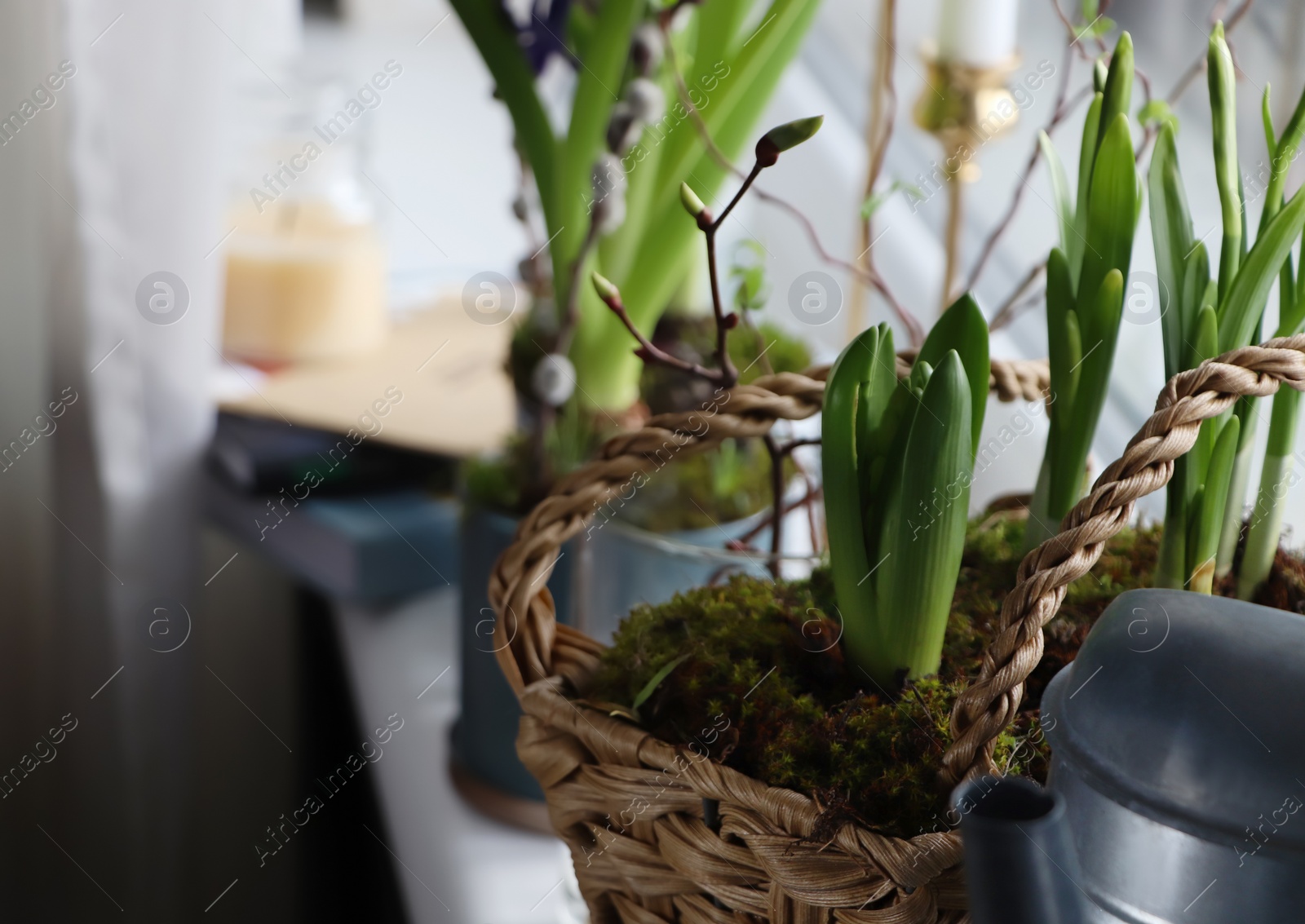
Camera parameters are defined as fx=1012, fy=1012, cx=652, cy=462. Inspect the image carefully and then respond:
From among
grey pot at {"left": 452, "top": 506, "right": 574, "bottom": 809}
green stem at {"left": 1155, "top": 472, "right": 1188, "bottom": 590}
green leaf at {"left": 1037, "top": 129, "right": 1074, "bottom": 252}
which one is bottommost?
grey pot at {"left": 452, "top": 506, "right": 574, "bottom": 809}

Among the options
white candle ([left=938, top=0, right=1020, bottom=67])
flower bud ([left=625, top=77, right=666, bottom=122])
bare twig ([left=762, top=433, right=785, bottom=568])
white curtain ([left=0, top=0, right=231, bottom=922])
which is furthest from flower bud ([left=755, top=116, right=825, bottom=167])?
white curtain ([left=0, top=0, right=231, bottom=922])

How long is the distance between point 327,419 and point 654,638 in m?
0.51

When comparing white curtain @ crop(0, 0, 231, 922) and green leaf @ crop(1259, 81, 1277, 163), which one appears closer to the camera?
green leaf @ crop(1259, 81, 1277, 163)

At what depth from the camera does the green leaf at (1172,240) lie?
33 cm

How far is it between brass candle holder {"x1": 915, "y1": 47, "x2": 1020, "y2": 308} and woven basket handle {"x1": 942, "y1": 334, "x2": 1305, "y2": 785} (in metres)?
0.32

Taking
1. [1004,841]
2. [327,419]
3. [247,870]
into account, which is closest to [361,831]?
[247,870]

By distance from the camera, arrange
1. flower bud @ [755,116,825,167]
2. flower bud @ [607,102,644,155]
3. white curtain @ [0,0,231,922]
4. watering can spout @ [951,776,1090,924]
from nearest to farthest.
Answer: watering can spout @ [951,776,1090,924] < flower bud @ [755,116,825,167] < flower bud @ [607,102,644,155] < white curtain @ [0,0,231,922]

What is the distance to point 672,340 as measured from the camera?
726 mm

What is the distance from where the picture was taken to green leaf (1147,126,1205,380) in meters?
0.33

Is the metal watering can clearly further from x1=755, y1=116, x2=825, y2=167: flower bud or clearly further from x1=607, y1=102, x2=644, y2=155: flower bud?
x1=607, y1=102, x2=644, y2=155: flower bud

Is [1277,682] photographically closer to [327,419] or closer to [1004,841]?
[1004,841]

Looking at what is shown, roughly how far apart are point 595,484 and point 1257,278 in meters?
0.23

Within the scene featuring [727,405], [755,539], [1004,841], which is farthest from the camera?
[755,539]

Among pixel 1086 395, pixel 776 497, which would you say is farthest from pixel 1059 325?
pixel 776 497
